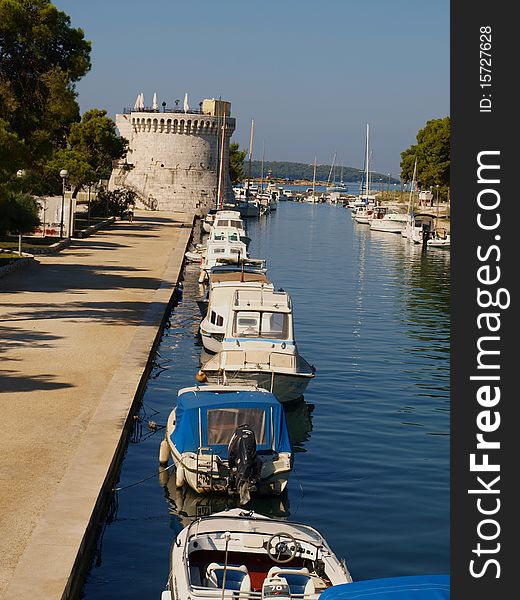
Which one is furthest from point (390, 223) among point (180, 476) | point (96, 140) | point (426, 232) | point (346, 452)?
point (180, 476)

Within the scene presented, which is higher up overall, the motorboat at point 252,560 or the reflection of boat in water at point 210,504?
the motorboat at point 252,560

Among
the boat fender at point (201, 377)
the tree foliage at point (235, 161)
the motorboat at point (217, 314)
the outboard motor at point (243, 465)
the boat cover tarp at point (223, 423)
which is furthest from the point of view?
the tree foliage at point (235, 161)

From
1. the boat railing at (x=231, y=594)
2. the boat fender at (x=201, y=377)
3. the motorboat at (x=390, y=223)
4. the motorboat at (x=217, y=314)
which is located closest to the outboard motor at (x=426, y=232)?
the motorboat at (x=390, y=223)

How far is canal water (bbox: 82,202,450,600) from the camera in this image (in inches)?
590

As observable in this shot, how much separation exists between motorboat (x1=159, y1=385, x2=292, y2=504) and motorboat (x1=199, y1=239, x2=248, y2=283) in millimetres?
26820

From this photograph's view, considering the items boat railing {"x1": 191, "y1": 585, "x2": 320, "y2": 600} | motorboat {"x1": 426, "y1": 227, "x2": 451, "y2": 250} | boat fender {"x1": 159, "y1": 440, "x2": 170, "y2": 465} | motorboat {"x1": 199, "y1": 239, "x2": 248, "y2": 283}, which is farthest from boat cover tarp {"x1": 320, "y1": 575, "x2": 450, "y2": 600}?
motorboat {"x1": 426, "y1": 227, "x2": 451, "y2": 250}

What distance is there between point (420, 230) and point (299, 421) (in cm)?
6208

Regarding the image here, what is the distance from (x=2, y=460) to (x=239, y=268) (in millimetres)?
24273

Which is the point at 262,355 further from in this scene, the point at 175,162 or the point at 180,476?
the point at 175,162

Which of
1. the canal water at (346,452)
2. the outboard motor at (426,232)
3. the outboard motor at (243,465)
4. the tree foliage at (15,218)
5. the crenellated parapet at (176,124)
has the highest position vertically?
the crenellated parapet at (176,124)

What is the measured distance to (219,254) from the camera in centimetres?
4812

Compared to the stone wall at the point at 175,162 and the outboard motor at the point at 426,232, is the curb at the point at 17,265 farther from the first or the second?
the stone wall at the point at 175,162

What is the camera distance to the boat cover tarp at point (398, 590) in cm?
762

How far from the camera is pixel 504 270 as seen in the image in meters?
4.90
